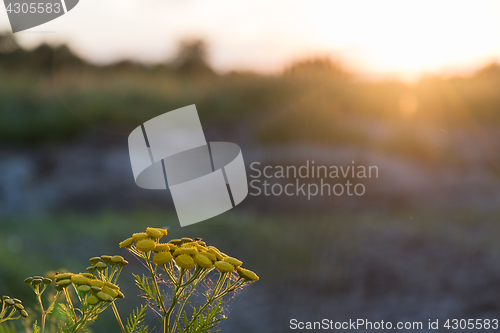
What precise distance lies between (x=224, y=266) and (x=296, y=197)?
1.72 meters

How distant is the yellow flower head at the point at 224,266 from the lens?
0.32 m

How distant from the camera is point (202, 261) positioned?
0.32m

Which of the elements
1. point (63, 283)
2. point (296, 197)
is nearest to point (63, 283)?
point (63, 283)

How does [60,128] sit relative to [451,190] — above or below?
above

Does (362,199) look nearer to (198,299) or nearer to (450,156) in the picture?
(450,156)

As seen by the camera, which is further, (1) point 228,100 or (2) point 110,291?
(1) point 228,100

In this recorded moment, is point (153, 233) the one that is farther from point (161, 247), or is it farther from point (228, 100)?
point (228, 100)

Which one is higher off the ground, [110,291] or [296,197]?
[110,291]

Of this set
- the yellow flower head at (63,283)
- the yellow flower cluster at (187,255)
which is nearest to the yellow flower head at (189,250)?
the yellow flower cluster at (187,255)

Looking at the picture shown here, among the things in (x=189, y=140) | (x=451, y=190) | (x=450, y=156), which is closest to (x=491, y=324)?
(x=451, y=190)

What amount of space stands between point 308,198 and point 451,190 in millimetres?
833

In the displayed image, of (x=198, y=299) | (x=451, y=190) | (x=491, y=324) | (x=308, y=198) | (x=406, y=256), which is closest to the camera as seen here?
(x=198, y=299)

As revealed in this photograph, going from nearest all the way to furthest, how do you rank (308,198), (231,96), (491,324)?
(491,324) → (308,198) → (231,96)

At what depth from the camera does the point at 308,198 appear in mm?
1968
